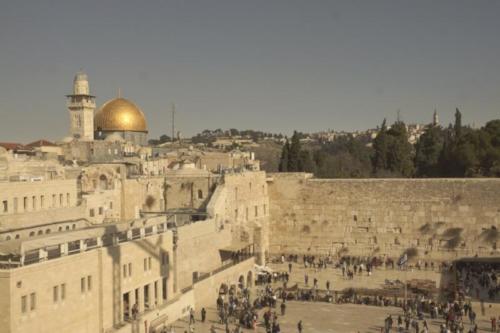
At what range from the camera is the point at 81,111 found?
141ft

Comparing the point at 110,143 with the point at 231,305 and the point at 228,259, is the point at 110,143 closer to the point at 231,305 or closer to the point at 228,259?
the point at 228,259

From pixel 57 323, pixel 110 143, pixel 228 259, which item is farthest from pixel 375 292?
pixel 110 143

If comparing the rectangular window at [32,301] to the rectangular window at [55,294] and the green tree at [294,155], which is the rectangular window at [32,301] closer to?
the rectangular window at [55,294]

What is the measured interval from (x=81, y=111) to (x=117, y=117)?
248 cm

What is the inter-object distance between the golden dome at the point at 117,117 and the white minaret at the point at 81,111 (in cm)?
54

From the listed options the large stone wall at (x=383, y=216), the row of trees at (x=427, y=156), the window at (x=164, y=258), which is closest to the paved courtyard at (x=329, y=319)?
the window at (x=164, y=258)

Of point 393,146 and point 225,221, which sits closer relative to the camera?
point 225,221

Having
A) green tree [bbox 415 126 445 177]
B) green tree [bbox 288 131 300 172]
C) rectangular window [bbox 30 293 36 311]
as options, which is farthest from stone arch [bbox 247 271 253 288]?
green tree [bbox 415 126 445 177]

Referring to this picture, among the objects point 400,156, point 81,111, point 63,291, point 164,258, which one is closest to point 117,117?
point 81,111

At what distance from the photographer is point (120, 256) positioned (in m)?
17.7

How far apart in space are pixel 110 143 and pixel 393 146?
1795cm

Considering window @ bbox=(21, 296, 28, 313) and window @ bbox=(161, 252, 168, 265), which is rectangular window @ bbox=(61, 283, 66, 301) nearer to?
window @ bbox=(21, 296, 28, 313)

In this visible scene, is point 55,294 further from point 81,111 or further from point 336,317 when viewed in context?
point 81,111

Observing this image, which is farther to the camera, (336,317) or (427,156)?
(427,156)
